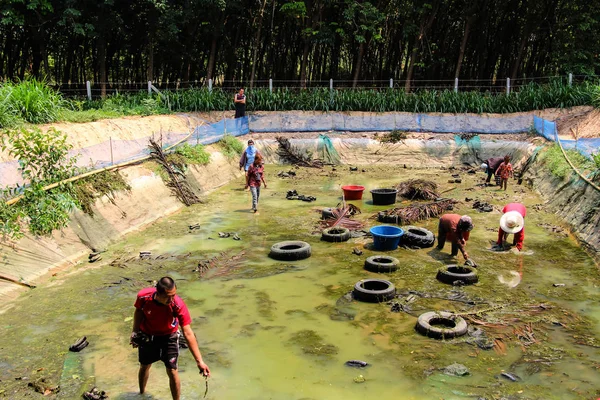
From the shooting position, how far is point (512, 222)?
35.7ft

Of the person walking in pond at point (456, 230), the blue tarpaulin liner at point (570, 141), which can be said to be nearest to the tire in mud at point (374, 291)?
the person walking in pond at point (456, 230)

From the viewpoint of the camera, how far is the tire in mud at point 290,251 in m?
11.0

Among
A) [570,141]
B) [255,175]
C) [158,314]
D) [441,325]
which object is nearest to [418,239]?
[441,325]

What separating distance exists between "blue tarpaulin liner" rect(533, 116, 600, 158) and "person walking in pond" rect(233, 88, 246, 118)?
1360 cm

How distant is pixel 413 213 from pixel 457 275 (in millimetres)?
4873

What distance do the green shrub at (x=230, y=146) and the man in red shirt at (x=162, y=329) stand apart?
51.0 ft

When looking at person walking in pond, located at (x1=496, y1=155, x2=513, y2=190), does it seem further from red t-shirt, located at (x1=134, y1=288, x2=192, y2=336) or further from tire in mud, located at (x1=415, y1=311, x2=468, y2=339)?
red t-shirt, located at (x1=134, y1=288, x2=192, y2=336)

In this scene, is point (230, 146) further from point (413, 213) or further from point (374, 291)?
point (374, 291)

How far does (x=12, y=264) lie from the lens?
9.28m

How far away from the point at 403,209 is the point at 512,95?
16.6 m

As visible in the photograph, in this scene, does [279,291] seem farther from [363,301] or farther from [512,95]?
[512,95]

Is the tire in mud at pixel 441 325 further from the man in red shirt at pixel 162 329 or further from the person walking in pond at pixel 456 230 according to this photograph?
the man in red shirt at pixel 162 329

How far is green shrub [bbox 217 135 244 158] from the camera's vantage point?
21.2 m

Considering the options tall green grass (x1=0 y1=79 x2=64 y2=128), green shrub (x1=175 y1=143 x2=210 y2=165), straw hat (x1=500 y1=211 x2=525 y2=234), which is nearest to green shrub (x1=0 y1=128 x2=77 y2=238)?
tall green grass (x1=0 y1=79 x2=64 y2=128)
